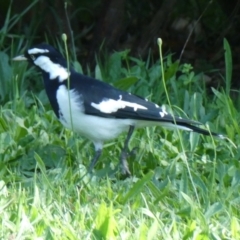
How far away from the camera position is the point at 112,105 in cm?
470

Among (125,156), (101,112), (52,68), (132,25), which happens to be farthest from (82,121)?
(132,25)

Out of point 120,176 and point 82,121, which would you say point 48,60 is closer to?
point 82,121

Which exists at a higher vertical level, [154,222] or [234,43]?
[154,222]

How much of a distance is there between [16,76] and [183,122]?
4.83ft

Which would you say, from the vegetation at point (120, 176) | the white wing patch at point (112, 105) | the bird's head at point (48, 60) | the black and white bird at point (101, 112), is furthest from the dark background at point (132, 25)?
the white wing patch at point (112, 105)

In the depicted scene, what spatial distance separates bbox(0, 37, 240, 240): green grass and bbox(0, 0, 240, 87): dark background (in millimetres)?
726

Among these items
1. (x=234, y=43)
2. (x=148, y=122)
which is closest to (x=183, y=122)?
(x=148, y=122)

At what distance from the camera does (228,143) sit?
494 centimetres

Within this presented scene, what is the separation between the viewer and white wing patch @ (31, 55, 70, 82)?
487 centimetres

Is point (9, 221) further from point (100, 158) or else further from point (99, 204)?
point (100, 158)

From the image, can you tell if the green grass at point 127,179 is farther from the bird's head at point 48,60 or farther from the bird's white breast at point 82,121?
the bird's head at point 48,60

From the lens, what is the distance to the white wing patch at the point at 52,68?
16.0 feet

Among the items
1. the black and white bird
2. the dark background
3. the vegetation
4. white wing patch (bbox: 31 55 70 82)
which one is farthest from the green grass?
the dark background

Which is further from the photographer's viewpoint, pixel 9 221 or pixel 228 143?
pixel 228 143
